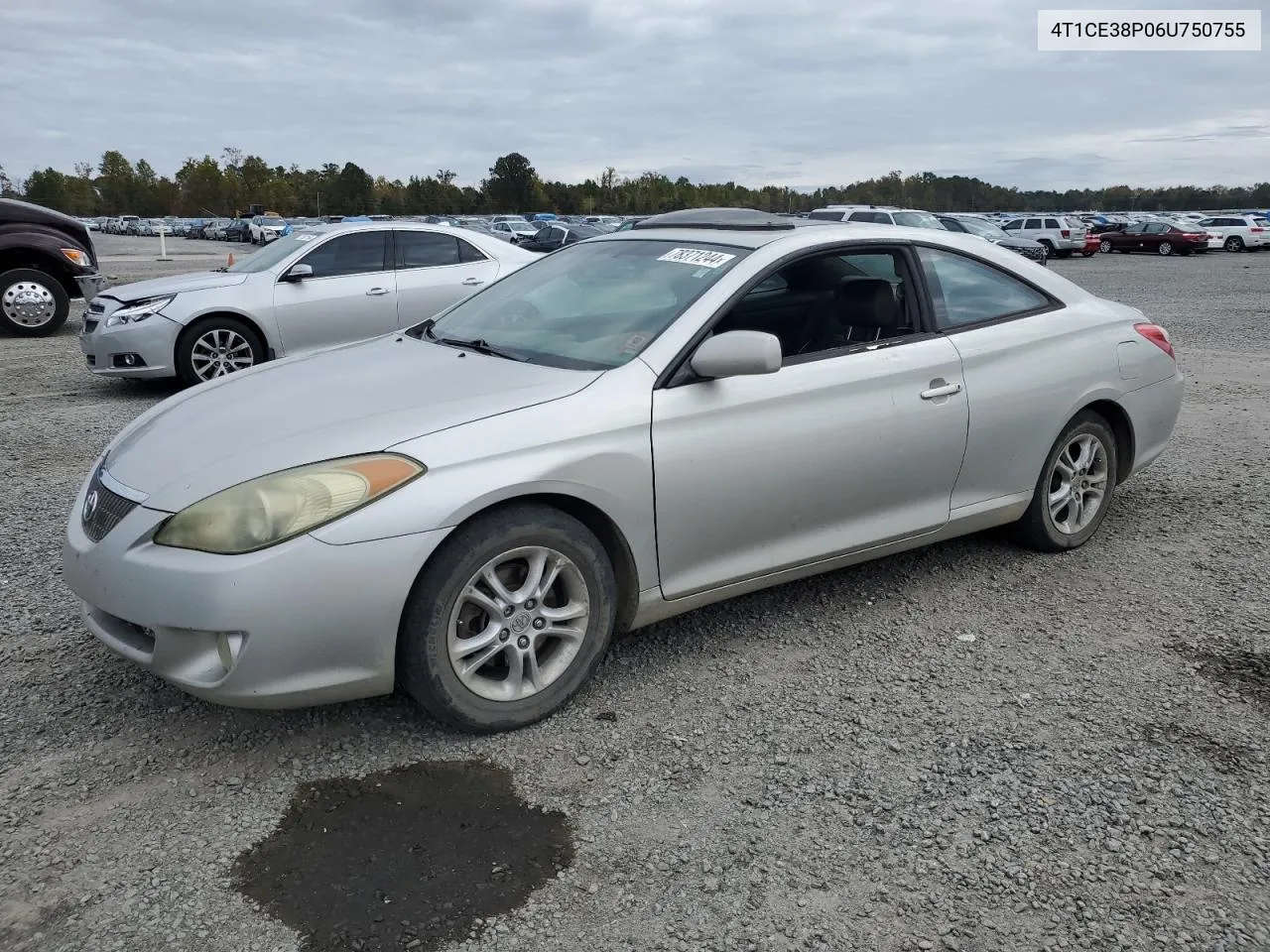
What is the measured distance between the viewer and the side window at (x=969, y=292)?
4188mm

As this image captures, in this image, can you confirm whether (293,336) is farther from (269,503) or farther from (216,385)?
(269,503)

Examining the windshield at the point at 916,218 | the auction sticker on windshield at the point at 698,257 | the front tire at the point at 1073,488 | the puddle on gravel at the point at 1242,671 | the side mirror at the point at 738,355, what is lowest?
the puddle on gravel at the point at 1242,671

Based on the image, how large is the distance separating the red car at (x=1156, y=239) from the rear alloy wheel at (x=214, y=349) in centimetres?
3667

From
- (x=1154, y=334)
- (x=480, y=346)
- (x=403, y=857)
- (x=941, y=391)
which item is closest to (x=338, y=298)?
(x=480, y=346)

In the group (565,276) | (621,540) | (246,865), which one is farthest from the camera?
(565,276)

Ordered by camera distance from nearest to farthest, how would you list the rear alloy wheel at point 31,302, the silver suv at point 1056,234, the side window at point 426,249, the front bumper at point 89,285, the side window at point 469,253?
the side window at point 426,249 → the side window at point 469,253 → the front bumper at point 89,285 → the rear alloy wheel at point 31,302 → the silver suv at point 1056,234

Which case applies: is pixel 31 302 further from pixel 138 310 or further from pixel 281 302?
pixel 281 302

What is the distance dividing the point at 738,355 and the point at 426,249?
6549 mm

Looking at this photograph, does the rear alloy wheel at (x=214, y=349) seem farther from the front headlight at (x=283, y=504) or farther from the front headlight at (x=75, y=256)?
the front headlight at (x=283, y=504)

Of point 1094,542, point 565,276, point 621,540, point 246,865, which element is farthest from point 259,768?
point 1094,542

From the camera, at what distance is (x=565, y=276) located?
13.9ft

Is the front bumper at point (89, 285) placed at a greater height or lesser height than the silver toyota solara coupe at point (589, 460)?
greater

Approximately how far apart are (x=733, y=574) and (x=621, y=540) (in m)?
0.50

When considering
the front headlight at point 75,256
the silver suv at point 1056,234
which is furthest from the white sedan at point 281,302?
the silver suv at point 1056,234
